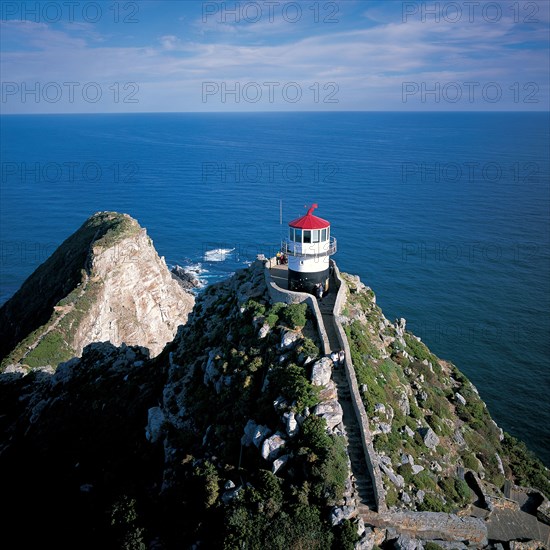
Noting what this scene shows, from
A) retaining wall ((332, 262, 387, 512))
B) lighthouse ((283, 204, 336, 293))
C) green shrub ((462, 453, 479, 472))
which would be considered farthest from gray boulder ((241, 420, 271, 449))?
green shrub ((462, 453, 479, 472))

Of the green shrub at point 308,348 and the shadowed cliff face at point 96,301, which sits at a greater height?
the green shrub at point 308,348

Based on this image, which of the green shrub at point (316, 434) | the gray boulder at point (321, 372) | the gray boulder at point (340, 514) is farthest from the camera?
the gray boulder at point (321, 372)

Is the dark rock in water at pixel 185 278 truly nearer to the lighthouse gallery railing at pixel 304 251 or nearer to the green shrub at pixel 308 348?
the lighthouse gallery railing at pixel 304 251

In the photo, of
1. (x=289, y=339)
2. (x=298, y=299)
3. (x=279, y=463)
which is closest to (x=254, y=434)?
(x=279, y=463)

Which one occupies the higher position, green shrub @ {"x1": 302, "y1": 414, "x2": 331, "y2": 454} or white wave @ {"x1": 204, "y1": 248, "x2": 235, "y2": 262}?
green shrub @ {"x1": 302, "y1": 414, "x2": 331, "y2": 454}

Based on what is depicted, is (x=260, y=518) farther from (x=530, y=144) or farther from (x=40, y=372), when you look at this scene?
(x=530, y=144)

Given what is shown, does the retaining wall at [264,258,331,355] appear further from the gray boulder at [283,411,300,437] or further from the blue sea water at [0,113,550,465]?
the blue sea water at [0,113,550,465]

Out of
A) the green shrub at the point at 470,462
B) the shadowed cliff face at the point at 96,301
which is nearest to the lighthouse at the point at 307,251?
the green shrub at the point at 470,462
